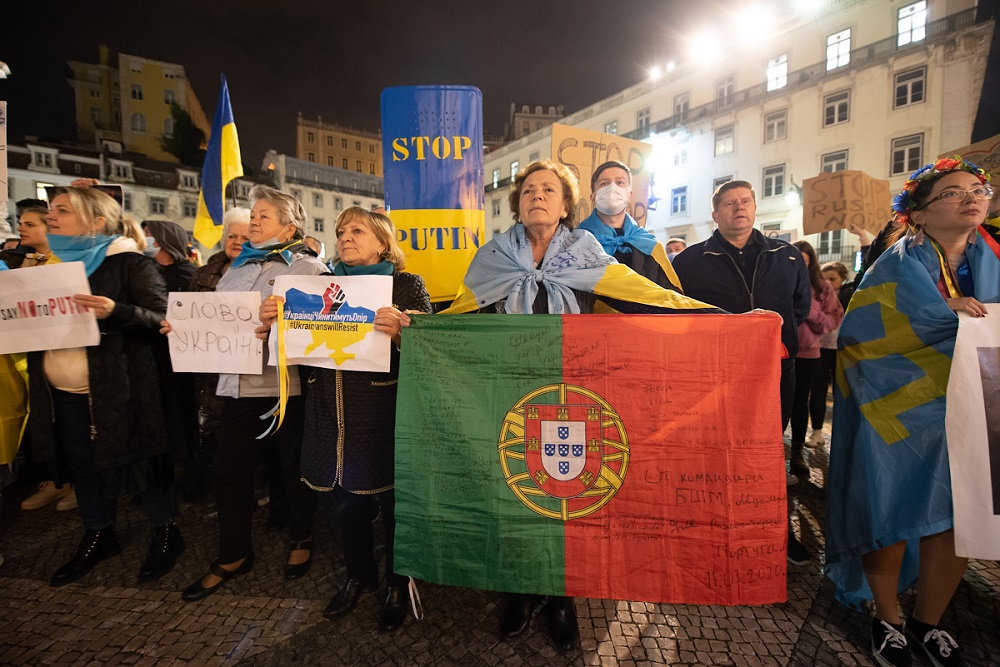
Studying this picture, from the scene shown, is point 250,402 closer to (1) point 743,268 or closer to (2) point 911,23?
(1) point 743,268

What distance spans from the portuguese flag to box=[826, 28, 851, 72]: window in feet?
85.7

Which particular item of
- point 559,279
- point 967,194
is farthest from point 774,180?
point 559,279

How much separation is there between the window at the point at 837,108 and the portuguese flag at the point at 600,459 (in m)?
24.7

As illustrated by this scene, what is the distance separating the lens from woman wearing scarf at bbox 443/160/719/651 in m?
2.21

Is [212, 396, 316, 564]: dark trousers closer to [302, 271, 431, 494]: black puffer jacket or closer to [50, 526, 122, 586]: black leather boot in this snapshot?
[302, 271, 431, 494]: black puffer jacket

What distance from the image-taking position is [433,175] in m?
3.90

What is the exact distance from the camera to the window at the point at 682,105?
25422mm

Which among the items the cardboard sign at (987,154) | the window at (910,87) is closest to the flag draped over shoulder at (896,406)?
the cardboard sign at (987,154)

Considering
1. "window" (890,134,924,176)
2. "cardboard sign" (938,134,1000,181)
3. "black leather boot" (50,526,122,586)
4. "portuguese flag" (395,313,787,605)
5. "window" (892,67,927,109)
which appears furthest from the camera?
"window" (892,67,927,109)

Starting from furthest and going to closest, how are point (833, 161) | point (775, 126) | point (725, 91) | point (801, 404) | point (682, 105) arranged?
point (682, 105) < point (725, 91) < point (775, 126) < point (833, 161) < point (801, 404)

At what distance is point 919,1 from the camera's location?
18.2m

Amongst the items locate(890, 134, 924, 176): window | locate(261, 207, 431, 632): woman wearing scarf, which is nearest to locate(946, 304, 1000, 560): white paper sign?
locate(261, 207, 431, 632): woman wearing scarf

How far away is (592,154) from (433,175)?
189cm

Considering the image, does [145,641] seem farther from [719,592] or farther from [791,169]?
[791,169]
